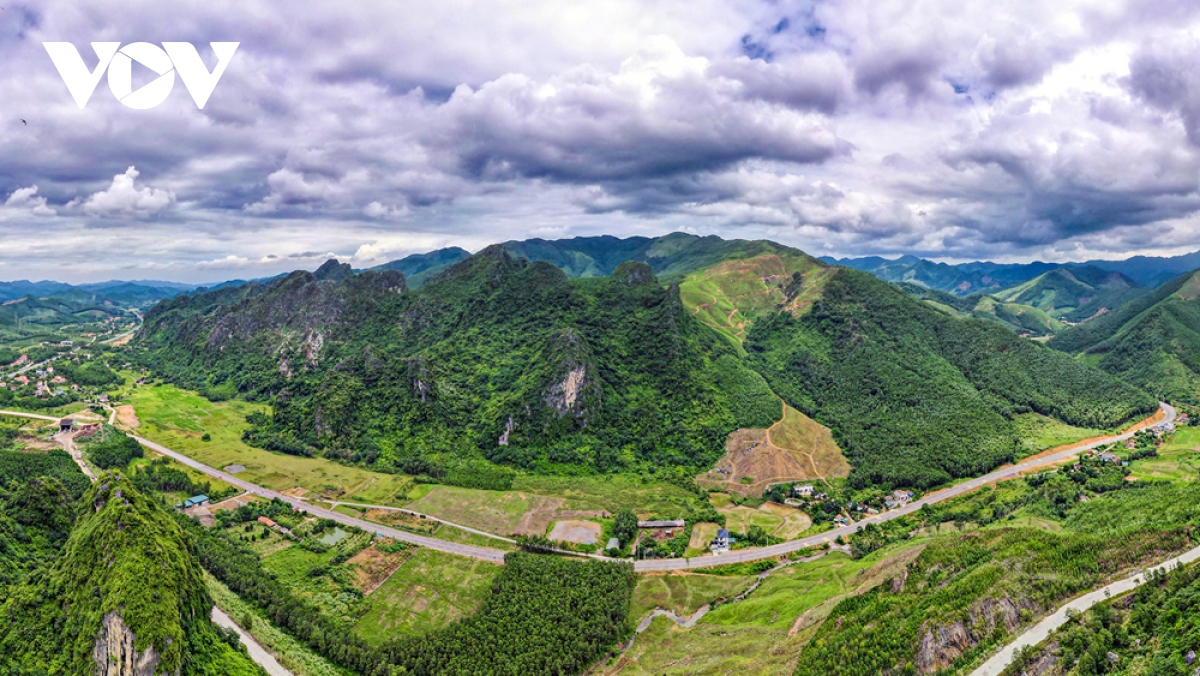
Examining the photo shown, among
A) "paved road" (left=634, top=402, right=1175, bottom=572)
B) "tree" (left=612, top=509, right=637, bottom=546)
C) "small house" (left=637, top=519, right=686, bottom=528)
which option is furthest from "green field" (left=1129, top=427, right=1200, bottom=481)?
"tree" (left=612, top=509, right=637, bottom=546)

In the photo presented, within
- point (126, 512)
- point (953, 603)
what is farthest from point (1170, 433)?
point (126, 512)

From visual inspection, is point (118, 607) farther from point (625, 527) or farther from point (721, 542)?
point (721, 542)

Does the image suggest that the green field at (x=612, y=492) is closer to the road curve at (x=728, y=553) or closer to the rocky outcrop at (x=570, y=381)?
the road curve at (x=728, y=553)

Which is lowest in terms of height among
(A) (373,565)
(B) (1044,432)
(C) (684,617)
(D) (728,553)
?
(B) (1044,432)

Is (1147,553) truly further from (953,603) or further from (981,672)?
(981,672)

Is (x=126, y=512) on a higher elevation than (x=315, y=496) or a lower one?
higher

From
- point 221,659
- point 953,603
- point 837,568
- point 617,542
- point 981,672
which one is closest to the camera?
point 981,672

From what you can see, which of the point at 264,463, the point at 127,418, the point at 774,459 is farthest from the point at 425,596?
the point at 127,418
